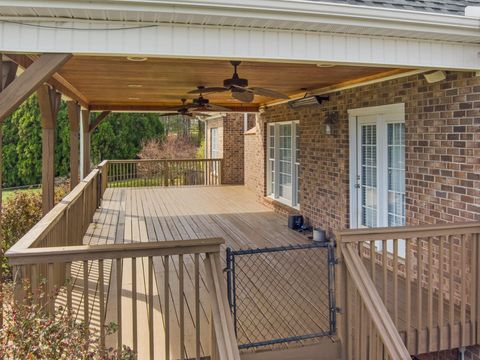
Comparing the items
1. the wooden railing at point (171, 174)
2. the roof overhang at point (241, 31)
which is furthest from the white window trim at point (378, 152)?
the wooden railing at point (171, 174)

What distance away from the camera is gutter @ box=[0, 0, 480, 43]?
308cm

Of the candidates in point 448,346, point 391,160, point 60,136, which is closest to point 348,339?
point 448,346

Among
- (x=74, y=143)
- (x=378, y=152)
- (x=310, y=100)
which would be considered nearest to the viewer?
(x=378, y=152)

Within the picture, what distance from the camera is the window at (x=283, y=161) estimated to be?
366 inches

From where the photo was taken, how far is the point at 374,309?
325cm

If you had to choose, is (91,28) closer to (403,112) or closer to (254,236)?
(403,112)

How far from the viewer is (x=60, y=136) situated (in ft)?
69.8

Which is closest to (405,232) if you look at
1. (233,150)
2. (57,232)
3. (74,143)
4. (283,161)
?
(57,232)

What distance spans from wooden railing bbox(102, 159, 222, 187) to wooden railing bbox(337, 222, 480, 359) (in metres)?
12.7

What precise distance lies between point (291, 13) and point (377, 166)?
341 cm

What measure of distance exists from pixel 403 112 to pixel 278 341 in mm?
3441

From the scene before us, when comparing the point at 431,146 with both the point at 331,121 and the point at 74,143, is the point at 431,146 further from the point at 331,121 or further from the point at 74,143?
the point at 74,143

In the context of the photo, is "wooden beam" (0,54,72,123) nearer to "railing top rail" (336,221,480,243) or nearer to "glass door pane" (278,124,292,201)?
"railing top rail" (336,221,480,243)

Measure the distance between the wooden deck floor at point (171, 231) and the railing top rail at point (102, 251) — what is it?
3.25ft
